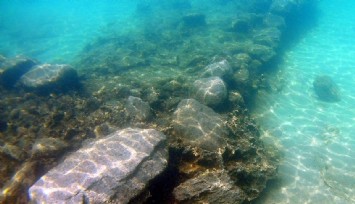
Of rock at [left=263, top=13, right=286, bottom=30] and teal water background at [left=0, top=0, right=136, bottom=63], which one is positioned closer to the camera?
rock at [left=263, top=13, right=286, bottom=30]

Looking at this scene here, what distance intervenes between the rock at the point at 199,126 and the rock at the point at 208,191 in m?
1.16

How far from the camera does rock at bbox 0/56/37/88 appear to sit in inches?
500

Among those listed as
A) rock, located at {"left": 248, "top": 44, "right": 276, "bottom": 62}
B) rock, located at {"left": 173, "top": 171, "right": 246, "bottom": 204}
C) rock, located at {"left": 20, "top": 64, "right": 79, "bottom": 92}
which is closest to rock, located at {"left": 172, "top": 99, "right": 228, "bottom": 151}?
rock, located at {"left": 173, "top": 171, "right": 246, "bottom": 204}

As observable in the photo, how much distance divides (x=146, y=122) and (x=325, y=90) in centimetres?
1035

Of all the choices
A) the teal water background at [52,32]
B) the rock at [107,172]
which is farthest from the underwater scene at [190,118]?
the teal water background at [52,32]

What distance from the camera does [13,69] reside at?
1288cm

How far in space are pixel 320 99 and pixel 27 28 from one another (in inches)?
1346

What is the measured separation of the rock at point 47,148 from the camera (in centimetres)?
716

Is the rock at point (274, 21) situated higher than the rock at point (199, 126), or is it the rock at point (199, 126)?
the rock at point (199, 126)

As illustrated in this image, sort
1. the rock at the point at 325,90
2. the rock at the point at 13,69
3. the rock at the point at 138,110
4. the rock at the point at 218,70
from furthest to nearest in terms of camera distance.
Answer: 1. the rock at the point at 325,90
2. the rock at the point at 13,69
3. the rock at the point at 218,70
4. the rock at the point at 138,110

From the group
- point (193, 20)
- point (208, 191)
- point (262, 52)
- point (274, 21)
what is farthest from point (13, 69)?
point (274, 21)

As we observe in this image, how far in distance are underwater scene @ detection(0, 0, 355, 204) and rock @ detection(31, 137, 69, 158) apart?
3 centimetres

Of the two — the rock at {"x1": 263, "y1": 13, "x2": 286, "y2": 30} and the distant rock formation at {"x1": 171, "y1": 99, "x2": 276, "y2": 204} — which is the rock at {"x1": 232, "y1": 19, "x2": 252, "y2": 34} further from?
the distant rock formation at {"x1": 171, "y1": 99, "x2": 276, "y2": 204}

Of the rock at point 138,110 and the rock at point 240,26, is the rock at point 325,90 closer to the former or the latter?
the rock at point 240,26
